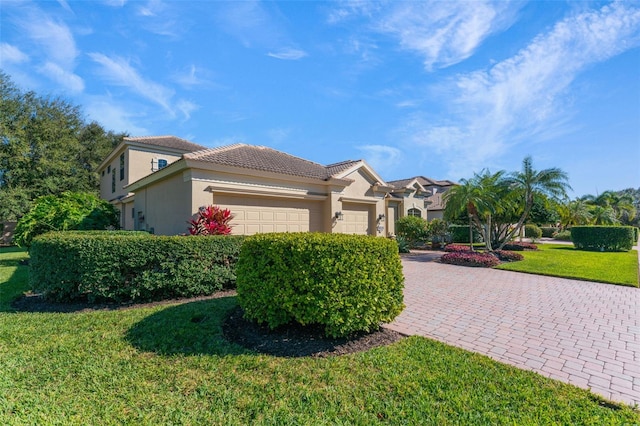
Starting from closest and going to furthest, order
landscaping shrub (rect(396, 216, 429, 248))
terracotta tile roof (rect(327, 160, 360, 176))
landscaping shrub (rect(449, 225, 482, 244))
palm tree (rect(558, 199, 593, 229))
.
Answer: terracotta tile roof (rect(327, 160, 360, 176)), landscaping shrub (rect(396, 216, 429, 248)), landscaping shrub (rect(449, 225, 482, 244)), palm tree (rect(558, 199, 593, 229))

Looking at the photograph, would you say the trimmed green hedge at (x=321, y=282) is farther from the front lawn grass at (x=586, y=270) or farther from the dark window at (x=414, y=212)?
the dark window at (x=414, y=212)

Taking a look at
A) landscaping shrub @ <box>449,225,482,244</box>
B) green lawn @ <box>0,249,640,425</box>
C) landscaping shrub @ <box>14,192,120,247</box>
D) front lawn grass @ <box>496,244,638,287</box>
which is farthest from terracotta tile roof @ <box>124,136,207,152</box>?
landscaping shrub @ <box>449,225,482,244</box>

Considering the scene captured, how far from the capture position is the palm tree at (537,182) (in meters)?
15.4

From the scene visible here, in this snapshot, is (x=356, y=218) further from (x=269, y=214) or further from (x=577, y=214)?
(x=577, y=214)

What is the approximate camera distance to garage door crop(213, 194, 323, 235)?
1090 cm

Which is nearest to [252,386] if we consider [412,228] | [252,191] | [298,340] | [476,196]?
[298,340]

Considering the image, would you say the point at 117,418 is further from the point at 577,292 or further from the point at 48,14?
the point at 577,292

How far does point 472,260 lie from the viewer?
1237 centimetres

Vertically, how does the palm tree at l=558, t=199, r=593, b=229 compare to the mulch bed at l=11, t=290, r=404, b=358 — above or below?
above

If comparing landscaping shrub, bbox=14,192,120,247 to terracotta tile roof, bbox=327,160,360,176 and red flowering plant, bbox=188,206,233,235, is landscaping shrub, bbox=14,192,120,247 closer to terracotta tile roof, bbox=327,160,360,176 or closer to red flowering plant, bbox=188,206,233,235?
red flowering plant, bbox=188,206,233,235

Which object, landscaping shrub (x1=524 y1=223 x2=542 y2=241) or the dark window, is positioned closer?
the dark window

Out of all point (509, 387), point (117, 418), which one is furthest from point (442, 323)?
point (117, 418)

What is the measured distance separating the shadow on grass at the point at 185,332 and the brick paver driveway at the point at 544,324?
302 cm

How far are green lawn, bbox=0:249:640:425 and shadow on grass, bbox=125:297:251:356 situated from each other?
1.1 inches
